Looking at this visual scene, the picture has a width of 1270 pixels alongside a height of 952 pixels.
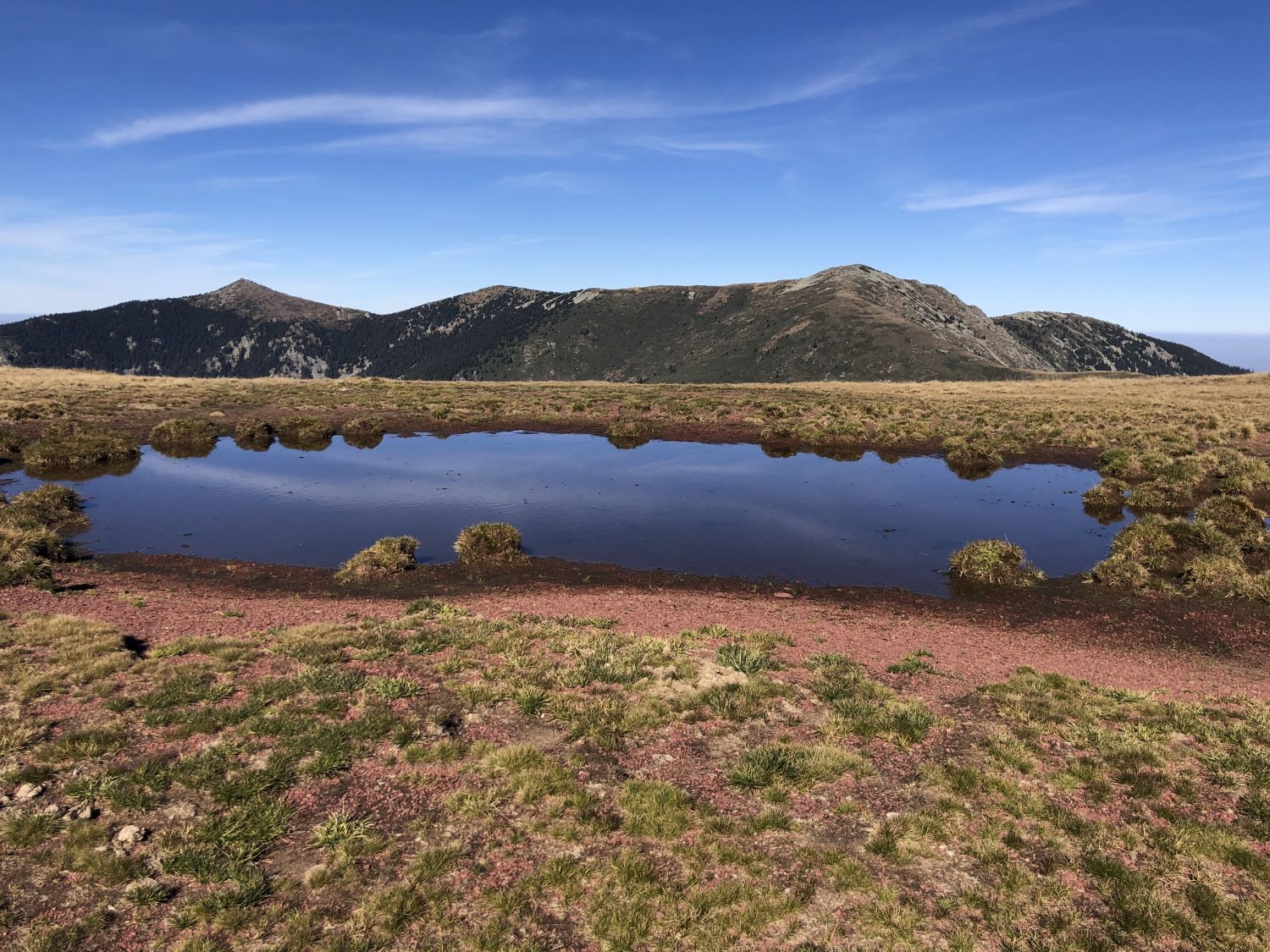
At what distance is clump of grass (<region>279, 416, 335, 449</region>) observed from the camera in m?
51.2

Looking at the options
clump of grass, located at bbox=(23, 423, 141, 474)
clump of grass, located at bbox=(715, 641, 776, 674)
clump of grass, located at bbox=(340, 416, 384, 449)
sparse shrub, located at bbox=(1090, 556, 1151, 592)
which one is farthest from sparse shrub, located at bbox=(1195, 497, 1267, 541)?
clump of grass, located at bbox=(23, 423, 141, 474)

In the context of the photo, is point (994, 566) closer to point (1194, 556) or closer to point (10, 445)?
point (1194, 556)

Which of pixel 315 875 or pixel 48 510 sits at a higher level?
pixel 48 510

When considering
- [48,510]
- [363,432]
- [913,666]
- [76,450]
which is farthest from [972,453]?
[76,450]

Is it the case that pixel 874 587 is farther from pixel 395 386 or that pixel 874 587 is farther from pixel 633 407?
pixel 395 386

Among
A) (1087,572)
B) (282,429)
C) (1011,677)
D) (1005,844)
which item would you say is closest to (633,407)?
(282,429)

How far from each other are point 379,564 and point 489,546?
13.3ft

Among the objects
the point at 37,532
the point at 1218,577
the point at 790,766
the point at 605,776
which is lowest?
the point at 605,776

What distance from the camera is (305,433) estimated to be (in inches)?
2083

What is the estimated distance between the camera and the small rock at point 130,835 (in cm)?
820

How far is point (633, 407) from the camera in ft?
222

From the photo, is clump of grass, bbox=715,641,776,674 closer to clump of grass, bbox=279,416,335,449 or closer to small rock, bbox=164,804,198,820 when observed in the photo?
small rock, bbox=164,804,198,820

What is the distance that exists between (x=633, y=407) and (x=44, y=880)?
6182cm

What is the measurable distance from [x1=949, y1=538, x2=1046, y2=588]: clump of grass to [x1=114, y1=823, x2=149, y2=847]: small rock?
23.7m
